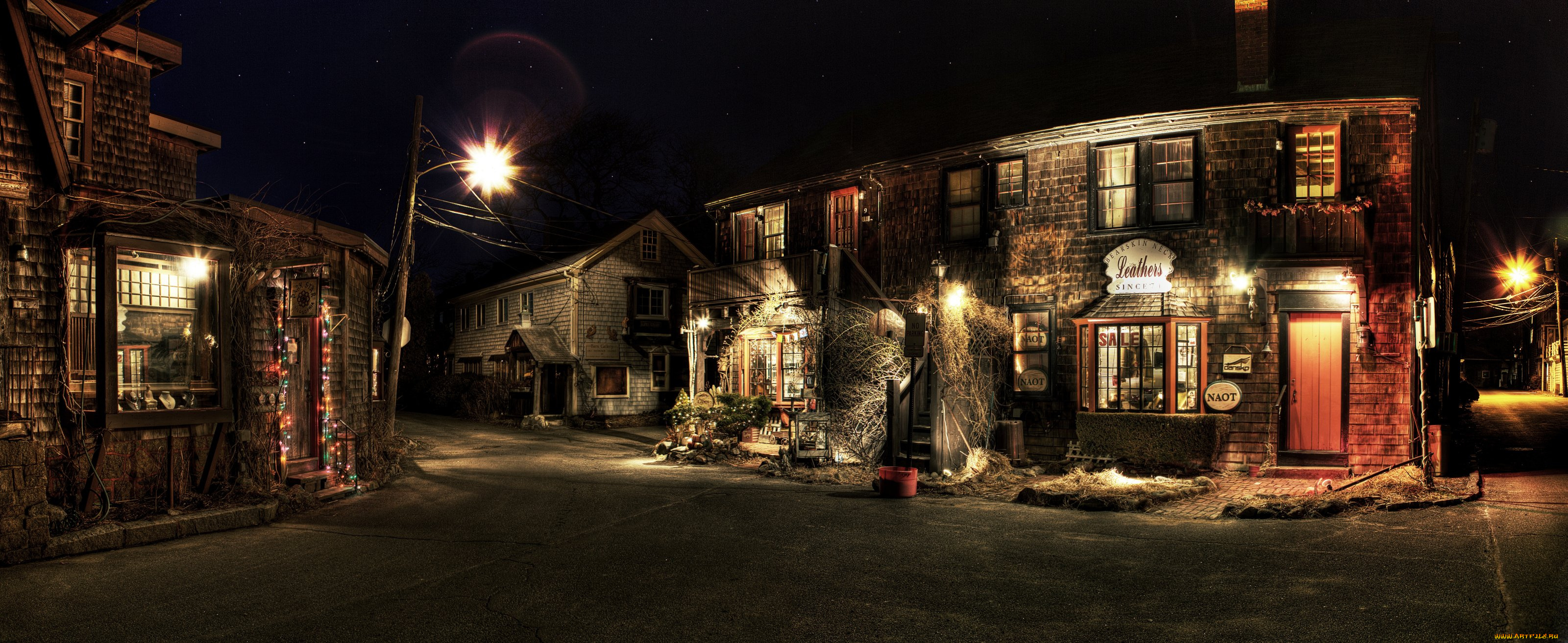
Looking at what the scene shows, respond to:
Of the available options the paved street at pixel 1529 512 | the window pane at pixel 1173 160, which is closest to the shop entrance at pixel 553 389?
the window pane at pixel 1173 160

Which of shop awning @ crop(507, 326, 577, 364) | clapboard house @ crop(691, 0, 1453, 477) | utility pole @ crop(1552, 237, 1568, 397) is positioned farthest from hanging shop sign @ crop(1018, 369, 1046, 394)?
utility pole @ crop(1552, 237, 1568, 397)

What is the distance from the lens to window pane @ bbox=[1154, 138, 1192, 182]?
588 inches

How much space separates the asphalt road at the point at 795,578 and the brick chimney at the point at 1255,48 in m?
7.77

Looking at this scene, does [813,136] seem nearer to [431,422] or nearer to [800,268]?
[800,268]

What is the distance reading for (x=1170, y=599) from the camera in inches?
260

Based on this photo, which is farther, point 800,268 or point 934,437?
point 800,268

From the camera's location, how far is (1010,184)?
16719mm

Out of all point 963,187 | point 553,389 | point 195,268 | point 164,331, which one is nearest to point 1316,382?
point 963,187

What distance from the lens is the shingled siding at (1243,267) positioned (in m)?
13.6

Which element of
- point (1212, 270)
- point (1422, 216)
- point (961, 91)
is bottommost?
point (1212, 270)

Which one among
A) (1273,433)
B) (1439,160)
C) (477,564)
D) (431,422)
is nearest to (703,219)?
(431,422)

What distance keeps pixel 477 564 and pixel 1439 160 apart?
2586cm

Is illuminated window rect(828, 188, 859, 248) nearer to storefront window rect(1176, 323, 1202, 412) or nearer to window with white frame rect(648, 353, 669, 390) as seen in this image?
storefront window rect(1176, 323, 1202, 412)

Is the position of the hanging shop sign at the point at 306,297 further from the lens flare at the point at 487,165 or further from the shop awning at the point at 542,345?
the shop awning at the point at 542,345
